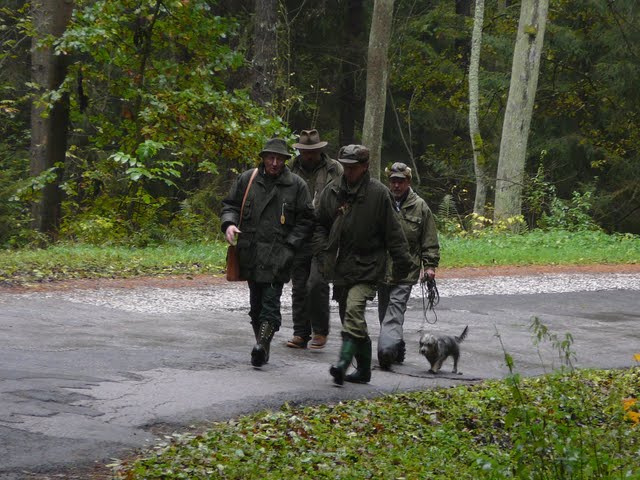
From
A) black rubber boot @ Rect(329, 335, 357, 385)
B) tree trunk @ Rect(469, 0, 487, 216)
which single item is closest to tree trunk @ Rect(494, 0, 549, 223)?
tree trunk @ Rect(469, 0, 487, 216)

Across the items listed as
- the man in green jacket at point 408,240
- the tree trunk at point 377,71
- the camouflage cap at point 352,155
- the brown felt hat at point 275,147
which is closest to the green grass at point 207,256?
the tree trunk at point 377,71

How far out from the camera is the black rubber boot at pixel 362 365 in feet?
28.9

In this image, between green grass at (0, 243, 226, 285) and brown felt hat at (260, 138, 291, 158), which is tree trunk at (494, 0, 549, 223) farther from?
brown felt hat at (260, 138, 291, 158)

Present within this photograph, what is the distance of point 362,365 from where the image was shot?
8930 mm

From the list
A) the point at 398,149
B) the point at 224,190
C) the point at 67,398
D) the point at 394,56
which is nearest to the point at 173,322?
the point at 67,398

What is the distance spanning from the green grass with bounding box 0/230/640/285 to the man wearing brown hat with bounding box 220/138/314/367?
6112 mm

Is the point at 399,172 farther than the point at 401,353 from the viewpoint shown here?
No

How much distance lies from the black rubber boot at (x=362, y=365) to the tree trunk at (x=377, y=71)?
16.3 meters

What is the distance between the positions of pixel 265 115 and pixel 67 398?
1456 centimetres

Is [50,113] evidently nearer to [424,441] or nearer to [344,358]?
[344,358]

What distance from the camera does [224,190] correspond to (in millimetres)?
26375

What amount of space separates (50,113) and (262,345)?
1499cm

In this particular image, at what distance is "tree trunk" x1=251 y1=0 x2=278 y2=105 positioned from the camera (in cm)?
2284

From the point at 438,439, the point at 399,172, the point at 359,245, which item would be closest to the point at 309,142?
the point at 399,172
